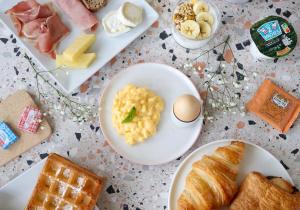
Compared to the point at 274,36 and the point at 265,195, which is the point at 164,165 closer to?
the point at 265,195

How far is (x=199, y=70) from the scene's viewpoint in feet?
5.39

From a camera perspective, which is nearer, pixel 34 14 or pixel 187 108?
pixel 187 108

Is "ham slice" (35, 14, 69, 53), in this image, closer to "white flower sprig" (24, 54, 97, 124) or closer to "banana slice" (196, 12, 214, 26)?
"white flower sprig" (24, 54, 97, 124)

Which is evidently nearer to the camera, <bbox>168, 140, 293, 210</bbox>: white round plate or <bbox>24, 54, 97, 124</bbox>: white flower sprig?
<bbox>168, 140, 293, 210</bbox>: white round plate

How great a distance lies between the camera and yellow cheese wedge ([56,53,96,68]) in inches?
62.5

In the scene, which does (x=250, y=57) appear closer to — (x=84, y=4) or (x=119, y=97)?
(x=119, y=97)

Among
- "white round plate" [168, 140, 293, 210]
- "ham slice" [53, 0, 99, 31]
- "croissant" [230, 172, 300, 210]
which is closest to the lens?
"croissant" [230, 172, 300, 210]

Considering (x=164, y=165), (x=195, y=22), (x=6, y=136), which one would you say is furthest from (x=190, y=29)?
(x=6, y=136)

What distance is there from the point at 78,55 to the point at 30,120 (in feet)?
1.03

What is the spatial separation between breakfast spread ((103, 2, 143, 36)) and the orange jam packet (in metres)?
0.55

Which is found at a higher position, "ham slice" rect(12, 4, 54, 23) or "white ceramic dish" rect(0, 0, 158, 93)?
"ham slice" rect(12, 4, 54, 23)

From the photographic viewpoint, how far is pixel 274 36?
1550mm

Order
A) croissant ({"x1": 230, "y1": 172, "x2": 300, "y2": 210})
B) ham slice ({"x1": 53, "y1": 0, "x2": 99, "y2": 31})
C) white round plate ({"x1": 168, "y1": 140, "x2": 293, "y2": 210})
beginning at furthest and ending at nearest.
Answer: ham slice ({"x1": 53, "y1": 0, "x2": 99, "y2": 31}), white round plate ({"x1": 168, "y1": 140, "x2": 293, "y2": 210}), croissant ({"x1": 230, "y1": 172, "x2": 300, "y2": 210})

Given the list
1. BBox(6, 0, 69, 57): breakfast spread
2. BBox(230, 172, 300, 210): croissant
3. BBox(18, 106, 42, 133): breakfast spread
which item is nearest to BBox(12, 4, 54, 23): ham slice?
BBox(6, 0, 69, 57): breakfast spread
